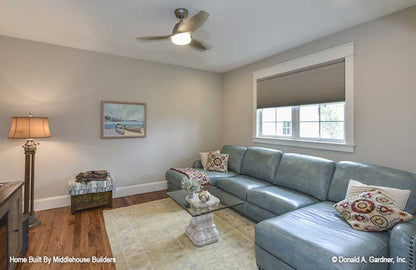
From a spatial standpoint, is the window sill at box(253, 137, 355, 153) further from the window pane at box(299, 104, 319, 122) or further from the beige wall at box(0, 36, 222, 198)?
the beige wall at box(0, 36, 222, 198)

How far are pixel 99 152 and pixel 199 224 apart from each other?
238cm

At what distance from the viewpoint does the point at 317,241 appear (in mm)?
1578

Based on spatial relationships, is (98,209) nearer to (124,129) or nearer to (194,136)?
(124,129)

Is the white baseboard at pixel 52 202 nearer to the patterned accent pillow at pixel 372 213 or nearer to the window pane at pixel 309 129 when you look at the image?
the patterned accent pillow at pixel 372 213

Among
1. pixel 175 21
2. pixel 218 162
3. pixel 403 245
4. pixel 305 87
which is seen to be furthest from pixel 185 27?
pixel 403 245

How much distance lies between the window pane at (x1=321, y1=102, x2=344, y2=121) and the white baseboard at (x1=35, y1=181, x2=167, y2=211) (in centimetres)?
324

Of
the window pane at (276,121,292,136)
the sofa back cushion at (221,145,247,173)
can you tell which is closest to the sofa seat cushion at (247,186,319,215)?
the sofa back cushion at (221,145,247,173)

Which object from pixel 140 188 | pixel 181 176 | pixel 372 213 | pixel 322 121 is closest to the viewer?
pixel 372 213

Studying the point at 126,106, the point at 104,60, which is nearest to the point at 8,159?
the point at 126,106

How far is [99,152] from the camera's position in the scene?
12.1 ft

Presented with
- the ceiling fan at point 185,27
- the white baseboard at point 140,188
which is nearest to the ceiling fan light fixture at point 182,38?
the ceiling fan at point 185,27

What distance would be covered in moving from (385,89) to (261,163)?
6.12 feet

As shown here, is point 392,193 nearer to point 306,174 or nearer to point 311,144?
point 306,174

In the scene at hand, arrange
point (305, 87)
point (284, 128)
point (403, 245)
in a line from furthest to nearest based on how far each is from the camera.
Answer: point (284, 128) → point (305, 87) → point (403, 245)
